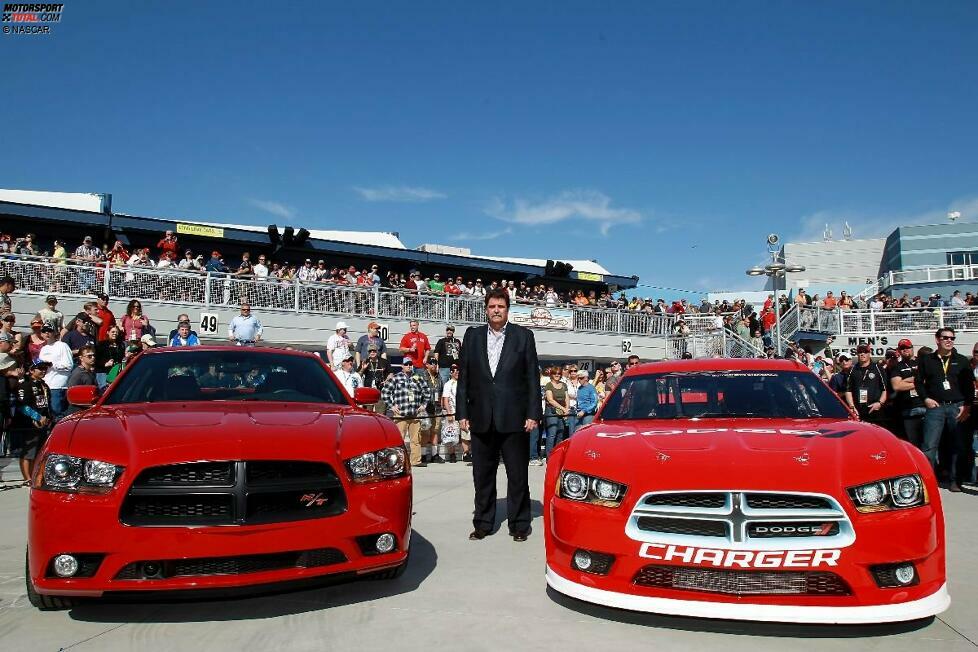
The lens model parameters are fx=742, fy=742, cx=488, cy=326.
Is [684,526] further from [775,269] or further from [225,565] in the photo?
[775,269]

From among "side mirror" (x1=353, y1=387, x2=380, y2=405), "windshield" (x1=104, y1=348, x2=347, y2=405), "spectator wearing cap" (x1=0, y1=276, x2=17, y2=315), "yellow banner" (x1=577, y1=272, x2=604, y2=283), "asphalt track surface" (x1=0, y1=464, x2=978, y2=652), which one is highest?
"yellow banner" (x1=577, y1=272, x2=604, y2=283)

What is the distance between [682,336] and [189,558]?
74.9 feet

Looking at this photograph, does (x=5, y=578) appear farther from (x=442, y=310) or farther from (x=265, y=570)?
(x=442, y=310)

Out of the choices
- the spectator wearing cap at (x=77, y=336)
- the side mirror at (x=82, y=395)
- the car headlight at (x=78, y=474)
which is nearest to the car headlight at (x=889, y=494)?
the car headlight at (x=78, y=474)

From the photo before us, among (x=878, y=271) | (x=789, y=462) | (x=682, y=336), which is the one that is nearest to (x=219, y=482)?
(x=789, y=462)

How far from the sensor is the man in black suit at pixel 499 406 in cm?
573

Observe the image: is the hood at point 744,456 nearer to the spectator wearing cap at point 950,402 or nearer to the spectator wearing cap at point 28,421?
the spectator wearing cap at point 950,402

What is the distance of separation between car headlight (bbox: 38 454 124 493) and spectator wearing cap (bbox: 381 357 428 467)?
25.6 feet

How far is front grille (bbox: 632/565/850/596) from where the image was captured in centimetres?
336

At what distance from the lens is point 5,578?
464cm

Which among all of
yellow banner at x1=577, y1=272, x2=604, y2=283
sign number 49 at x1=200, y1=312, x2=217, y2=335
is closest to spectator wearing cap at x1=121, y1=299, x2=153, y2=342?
sign number 49 at x1=200, y1=312, x2=217, y2=335

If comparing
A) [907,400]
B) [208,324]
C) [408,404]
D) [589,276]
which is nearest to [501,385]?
[408,404]

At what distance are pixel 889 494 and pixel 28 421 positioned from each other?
922cm

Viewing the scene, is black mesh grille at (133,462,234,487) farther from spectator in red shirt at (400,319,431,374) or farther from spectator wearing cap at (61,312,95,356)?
spectator in red shirt at (400,319,431,374)
